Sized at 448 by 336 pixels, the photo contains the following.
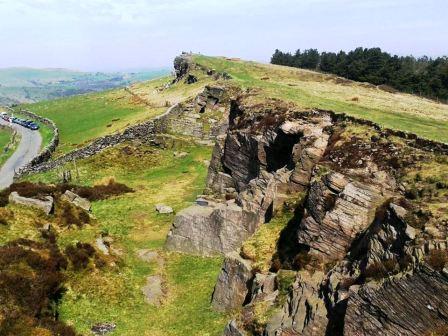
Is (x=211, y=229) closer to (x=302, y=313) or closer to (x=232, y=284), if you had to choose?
(x=232, y=284)

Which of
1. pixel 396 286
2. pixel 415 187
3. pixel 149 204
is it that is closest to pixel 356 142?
pixel 415 187

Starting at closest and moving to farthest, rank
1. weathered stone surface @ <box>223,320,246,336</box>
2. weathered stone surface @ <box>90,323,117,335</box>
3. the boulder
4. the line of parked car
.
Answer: weathered stone surface @ <box>223,320,246,336</box> < weathered stone surface @ <box>90,323,117,335</box> < the boulder < the line of parked car

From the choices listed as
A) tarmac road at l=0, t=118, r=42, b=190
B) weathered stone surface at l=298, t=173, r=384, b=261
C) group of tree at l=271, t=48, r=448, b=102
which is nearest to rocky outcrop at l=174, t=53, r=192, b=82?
group of tree at l=271, t=48, r=448, b=102

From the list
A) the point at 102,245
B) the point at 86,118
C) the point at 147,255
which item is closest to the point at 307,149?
the point at 147,255

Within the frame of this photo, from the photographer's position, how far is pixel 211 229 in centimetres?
3803

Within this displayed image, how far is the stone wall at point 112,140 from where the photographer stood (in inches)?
2803

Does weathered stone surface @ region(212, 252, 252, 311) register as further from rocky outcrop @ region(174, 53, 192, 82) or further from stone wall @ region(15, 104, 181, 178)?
rocky outcrop @ region(174, 53, 192, 82)

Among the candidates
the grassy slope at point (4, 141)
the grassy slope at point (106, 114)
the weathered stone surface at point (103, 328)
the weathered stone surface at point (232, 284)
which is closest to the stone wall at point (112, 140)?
Answer: the grassy slope at point (106, 114)

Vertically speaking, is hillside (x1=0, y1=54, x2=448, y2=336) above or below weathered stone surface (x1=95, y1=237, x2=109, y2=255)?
above

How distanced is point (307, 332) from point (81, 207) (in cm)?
3226

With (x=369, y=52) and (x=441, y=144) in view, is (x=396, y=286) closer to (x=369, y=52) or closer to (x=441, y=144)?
(x=441, y=144)

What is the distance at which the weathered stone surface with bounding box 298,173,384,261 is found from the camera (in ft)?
84.0

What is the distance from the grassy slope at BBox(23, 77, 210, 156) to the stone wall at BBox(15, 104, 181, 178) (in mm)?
7143

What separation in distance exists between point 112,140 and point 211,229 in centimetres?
4373
